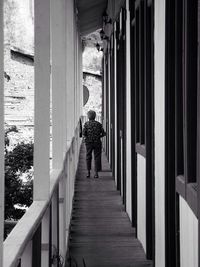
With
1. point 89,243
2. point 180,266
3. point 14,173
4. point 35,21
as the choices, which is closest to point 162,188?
point 180,266

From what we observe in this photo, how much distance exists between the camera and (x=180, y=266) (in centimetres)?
322

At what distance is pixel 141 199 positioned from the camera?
5.51 meters

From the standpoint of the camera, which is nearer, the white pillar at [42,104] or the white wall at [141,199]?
A: the white pillar at [42,104]

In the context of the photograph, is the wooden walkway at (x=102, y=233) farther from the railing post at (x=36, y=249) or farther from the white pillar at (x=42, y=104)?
the railing post at (x=36, y=249)

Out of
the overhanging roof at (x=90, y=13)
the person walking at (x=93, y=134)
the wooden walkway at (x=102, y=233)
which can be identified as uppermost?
the overhanging roof at (x=90, y=13)

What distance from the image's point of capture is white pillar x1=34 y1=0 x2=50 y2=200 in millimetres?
3088

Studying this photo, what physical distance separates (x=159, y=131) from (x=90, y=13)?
10.4 metres

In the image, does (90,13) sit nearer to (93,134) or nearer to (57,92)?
(93,134)

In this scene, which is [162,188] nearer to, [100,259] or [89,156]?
[100,259]

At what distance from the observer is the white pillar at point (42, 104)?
3088mm

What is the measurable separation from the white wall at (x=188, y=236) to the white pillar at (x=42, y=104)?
0.76 m

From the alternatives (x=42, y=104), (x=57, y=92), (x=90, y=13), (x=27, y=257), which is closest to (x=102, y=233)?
(x=57, y=92)

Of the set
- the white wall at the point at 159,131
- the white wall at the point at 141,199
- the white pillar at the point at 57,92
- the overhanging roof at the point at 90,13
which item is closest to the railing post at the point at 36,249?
the white wall at the point at 159,131

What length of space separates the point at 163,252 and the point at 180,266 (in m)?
0.63
